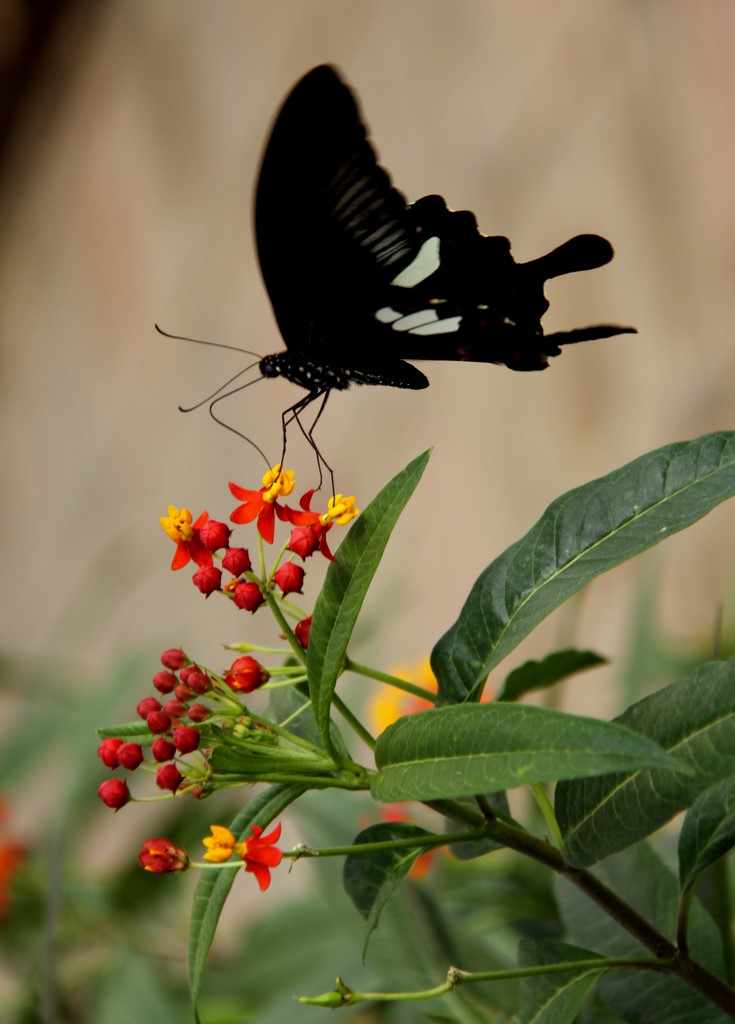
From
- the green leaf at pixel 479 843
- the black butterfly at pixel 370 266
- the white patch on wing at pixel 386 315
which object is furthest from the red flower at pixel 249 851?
the white patch on wing at pixel 386 315

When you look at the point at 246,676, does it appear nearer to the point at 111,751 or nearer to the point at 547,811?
the point at 111,751

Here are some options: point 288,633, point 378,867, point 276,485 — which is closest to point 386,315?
point 276,485

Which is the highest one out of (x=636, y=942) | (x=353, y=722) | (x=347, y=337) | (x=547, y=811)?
(x=347, y=337)

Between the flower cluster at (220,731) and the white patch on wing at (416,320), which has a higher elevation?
the white patch on wing at (416,320)

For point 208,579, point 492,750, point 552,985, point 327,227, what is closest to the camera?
point 492,750

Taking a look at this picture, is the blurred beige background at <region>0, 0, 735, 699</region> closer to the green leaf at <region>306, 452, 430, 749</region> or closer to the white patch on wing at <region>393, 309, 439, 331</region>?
the white patch on wing at <region>393, 309, 439, 331</region>

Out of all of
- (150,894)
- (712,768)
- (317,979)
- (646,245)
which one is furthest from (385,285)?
(646,245)

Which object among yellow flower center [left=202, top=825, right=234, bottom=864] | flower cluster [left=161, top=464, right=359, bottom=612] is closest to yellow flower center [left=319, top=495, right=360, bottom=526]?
flower cluster [left=161, top=464, right=359, bottom=612]

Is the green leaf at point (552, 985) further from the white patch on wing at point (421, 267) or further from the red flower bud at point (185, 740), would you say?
the white patch on wing at point (421, 267)
